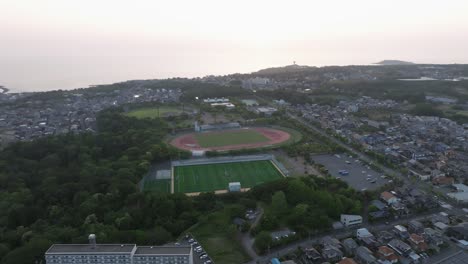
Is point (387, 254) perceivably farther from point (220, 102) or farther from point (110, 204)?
point (220, 102)

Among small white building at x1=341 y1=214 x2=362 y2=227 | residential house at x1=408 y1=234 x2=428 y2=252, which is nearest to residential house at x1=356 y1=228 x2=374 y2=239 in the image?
small white building at x1=341 y1=214 x2=362 y2=227

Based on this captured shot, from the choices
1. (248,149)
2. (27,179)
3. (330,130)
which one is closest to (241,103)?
(330,130)

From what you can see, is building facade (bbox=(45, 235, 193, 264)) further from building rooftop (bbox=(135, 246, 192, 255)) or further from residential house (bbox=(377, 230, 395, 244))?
residential house (bbox=(377, 230, 395, 244))

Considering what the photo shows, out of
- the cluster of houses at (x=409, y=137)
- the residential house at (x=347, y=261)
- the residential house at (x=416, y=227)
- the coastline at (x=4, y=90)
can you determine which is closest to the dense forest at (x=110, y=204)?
the residential house at (x=416, y=227)

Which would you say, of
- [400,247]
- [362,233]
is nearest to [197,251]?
[362,233]

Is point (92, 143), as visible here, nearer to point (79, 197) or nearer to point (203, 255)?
point (79, 197)

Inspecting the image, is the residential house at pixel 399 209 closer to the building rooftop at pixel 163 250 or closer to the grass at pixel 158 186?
the building rooftop at pixel 163 250
